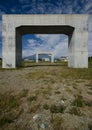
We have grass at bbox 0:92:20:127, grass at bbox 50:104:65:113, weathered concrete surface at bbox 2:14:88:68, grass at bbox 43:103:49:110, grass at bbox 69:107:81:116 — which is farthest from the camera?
weathered concrete surface at bbox 2:14:88:68

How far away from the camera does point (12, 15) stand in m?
15.0

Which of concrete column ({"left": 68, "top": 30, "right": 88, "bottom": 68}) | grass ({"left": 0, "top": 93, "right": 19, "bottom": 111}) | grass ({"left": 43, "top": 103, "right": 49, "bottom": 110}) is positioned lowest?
grass ({"left": 43, "top": 103, "right": 49, "bottom": 110})

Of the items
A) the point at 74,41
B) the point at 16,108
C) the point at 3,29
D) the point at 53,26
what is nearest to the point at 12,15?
the point at 3,29

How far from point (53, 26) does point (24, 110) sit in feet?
45.6

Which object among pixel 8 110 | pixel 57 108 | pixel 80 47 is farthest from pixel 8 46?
pixel 57 108

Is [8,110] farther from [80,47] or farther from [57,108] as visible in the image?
[80,47]

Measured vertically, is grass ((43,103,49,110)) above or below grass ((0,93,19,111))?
below

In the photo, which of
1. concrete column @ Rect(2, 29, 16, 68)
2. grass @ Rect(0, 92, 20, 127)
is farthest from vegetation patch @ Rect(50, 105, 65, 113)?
concrete column @ Rect(2, 29, 16, 68)

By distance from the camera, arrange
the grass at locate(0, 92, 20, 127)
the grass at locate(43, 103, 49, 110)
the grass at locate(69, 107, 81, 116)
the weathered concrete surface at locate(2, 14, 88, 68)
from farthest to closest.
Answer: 1. the weathered concrete surface at locate(2, 14, 88, 68)
2. the grass at locate(43, 103, 49, 110)
3. the grass at locate(69, 107, 81, 116)
4. the grass at locate(0, 92, 20, 127)

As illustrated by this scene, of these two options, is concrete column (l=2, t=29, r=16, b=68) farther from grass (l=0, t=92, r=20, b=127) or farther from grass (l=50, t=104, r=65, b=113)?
grass (l=50, t=104, r=65, b=113)

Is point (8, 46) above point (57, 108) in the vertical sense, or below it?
above

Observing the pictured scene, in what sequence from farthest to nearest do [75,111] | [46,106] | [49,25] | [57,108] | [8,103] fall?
1. [49,25]
2. [8,103]
3. [46,106]
4. [57,108]
5. [75,111]

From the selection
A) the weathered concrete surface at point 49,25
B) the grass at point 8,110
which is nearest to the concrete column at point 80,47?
the weathered concrete surface at point 49,25

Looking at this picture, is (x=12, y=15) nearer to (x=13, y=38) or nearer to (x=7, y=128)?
(x=13, y=38)
